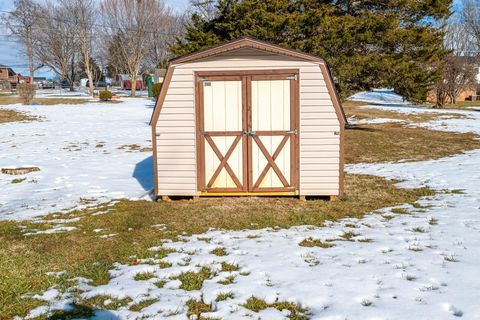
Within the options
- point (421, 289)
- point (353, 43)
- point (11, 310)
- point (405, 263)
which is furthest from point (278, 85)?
point (353, 43)

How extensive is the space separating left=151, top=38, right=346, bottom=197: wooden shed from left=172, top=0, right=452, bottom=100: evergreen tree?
1132cm

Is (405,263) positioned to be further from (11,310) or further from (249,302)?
(11,310)

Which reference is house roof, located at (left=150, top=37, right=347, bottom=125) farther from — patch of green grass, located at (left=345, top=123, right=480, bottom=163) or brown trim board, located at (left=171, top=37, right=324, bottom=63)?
patch of green grass, located at (left=345, top=123, right=480, bottom=163)

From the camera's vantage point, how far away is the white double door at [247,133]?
8.66m

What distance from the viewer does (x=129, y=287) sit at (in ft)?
15.3

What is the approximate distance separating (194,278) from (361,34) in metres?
16.8

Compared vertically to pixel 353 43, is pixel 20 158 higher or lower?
lower

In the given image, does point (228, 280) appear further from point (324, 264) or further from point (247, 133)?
point (247, 133)

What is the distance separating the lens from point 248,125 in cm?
878

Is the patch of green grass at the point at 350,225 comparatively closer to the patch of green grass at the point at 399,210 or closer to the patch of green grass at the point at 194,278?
the patch of green grass at the point at 399,210

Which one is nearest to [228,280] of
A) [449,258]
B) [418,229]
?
[449,258]

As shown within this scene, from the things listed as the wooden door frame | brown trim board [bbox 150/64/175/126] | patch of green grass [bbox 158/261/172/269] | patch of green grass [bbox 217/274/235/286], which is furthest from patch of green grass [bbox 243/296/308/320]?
brown trim board [bbox 150/64/175/126]

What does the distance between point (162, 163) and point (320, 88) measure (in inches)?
143

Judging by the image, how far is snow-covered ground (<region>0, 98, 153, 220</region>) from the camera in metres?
9.37
